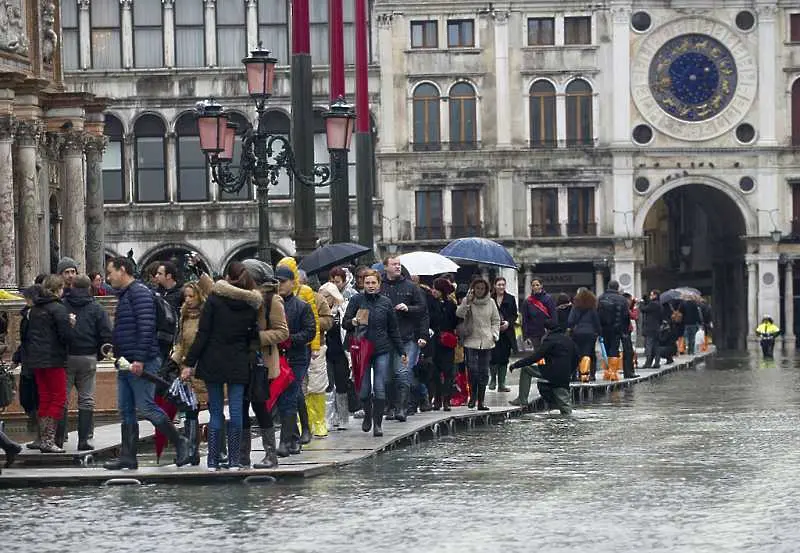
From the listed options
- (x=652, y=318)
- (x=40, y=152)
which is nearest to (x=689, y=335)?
(x=652, y=318)

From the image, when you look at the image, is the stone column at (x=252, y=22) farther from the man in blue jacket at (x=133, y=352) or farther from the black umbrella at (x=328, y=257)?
the man in blue jacket at (x=133, y=352)

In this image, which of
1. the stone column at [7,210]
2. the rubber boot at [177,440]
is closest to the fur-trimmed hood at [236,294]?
the rubber boot at [177,440]

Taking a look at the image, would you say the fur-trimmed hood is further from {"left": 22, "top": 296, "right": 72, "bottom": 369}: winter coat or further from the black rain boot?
the black rain boot

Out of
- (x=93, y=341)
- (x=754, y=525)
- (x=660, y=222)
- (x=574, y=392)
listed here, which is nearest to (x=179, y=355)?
(x=93, y=341)

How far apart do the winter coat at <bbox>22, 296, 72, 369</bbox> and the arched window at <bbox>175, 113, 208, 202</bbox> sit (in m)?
45.9

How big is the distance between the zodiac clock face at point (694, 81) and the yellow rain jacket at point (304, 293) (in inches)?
1879

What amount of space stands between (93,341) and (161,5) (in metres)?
47.0

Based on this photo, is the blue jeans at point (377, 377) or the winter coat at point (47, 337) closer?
the winter coat at point (47, 337)

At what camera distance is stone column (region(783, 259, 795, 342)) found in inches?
2586

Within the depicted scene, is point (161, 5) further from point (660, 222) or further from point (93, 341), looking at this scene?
point (93, 341)

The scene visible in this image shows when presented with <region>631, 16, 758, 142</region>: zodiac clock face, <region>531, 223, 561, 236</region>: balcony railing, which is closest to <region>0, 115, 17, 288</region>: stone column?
<region>531, 223, 561, 236</region>: balcony railing

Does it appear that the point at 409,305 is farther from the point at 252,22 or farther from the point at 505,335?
the point at 252,22

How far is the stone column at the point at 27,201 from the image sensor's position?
34.0 meters

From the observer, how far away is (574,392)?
30.9 meters
